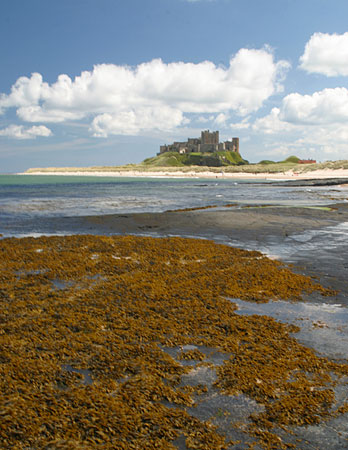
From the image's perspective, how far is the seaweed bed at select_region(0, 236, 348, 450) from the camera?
3275 mm

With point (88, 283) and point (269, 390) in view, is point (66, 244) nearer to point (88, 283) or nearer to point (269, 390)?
point (88, 283)

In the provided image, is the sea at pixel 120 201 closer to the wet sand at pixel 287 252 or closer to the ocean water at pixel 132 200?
the ocean water at pixel 132 200

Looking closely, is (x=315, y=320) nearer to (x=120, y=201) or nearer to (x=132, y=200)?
(x=120, y=201)

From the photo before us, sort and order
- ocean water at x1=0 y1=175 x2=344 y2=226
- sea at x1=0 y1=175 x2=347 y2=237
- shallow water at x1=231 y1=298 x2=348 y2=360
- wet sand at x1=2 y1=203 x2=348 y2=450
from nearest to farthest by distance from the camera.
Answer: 1. wet sand at x1=2 y1=203 x2=348 y2=450
2. shallow water at x1=231 y1=298 x2=348 y2=360
3. sea at x1=0 y1=175 x2=347 y2=237
4. ocean water at x1=0 y1=175 x2=344 y2=226

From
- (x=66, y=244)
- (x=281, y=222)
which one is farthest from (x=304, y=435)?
(x=281, y=222)

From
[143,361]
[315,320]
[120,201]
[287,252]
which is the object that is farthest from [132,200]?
[143,361]

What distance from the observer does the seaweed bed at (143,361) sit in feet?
10.7

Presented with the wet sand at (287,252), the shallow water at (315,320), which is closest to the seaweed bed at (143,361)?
the wet sand at (287,252)

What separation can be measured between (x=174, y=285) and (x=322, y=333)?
3.32 metres

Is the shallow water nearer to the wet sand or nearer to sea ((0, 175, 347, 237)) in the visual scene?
the wet sand

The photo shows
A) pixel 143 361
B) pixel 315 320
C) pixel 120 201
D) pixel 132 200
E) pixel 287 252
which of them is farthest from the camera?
pixel 132 200

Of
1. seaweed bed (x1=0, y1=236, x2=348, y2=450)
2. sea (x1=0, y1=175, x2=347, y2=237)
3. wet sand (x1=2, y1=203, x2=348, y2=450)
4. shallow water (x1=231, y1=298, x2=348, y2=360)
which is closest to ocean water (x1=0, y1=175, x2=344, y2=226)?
sea (x1=0, y1=175, x2=347, y2=237)

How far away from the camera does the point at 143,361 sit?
4.43m

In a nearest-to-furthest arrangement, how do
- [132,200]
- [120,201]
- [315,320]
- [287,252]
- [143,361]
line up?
[143,361], [315,320], [287,252], [120,201], [132,200]
